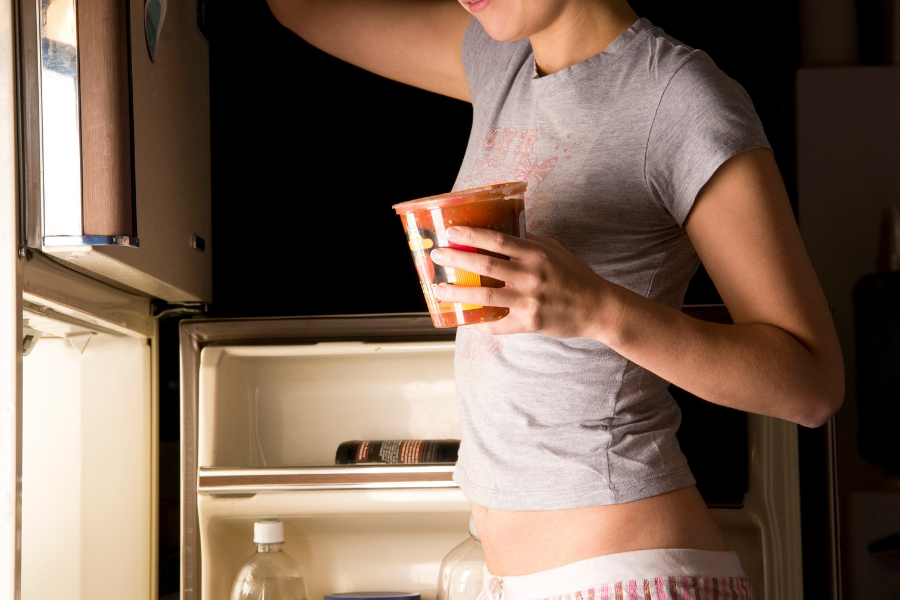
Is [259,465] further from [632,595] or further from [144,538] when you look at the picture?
[632,595]

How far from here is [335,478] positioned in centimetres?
137

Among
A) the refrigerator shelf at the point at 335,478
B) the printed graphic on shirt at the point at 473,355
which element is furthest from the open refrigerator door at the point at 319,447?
the printed graphic on shirt at the point at 473,355

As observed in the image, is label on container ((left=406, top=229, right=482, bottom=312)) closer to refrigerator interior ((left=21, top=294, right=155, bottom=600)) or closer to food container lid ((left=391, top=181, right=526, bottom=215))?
food container lid ((left=391, top=181, right=526, bottom=215))

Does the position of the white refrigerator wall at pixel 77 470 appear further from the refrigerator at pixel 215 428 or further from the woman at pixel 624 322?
the woman at pixel 624 322

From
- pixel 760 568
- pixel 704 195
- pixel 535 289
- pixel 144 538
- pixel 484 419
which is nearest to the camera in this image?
pixel 535 289

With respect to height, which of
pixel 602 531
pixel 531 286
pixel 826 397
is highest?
pixel 531 286

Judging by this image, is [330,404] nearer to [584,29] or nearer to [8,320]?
[8,320]

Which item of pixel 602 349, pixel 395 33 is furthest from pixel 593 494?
pixel 395 33

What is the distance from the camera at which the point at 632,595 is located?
87 cm

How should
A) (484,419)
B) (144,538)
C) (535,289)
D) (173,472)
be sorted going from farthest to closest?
(173,472) < (144,538) < (484,419) < (535,289)

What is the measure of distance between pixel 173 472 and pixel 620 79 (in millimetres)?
1163

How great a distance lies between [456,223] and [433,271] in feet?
0.16

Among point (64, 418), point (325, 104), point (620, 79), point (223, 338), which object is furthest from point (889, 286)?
point (64, 418)

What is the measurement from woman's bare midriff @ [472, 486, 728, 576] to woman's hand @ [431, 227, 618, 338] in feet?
0.85
